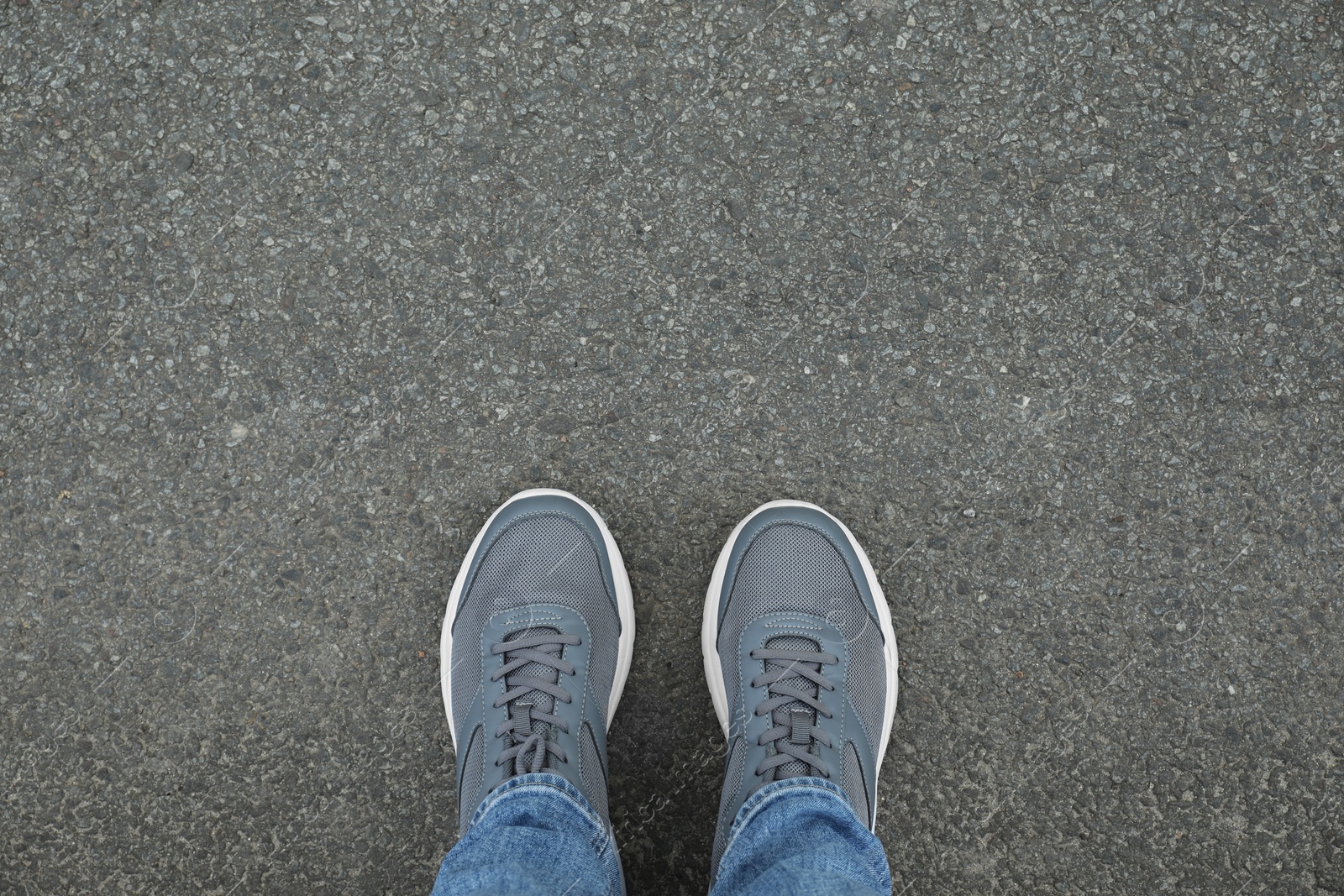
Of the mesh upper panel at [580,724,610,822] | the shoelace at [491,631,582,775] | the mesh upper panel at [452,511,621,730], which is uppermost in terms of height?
the mesh upper panel at [452,511,621,730]

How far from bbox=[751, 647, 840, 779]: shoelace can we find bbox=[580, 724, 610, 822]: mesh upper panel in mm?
340

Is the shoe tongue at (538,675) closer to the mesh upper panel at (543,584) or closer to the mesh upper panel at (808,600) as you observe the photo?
the mesh upper panel at (543,584)

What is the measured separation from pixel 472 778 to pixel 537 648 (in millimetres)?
295

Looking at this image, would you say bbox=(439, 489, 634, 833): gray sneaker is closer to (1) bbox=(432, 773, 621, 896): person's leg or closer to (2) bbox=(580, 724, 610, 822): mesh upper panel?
(2) bbox=(580, 724, 610, 822): mesh upper panel

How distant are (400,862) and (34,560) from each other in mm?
1070

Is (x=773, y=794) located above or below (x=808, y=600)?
below

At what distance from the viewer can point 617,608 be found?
184 cm

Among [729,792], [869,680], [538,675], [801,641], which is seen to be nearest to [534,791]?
[538,675]

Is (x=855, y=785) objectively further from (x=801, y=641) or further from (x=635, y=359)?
(x=635, y=359)

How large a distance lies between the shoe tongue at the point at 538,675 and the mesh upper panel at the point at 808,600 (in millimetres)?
378

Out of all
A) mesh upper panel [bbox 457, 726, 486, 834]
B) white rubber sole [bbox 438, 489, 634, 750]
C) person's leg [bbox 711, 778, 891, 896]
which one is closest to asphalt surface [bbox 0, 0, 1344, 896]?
white rubber sole [bbox 438, 489, 634, 750]

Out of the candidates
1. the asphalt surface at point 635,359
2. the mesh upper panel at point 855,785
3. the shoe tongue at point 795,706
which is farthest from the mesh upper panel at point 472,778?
the mesh upper panel at point 855,785

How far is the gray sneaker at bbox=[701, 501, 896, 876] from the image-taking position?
1.78m

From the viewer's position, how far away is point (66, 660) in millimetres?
1836
